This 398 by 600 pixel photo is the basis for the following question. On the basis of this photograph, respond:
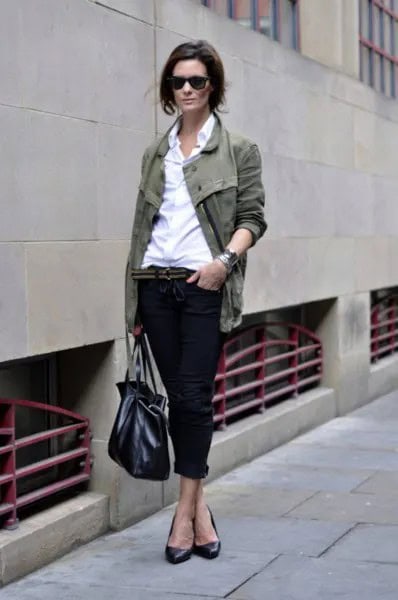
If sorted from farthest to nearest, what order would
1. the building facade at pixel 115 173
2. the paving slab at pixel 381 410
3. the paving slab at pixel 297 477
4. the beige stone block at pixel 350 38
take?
the beige stone block at pixel 350 38 < the paving slab at pixel 381 410 < the paving slab at pixel 297 477 < the building facade at pixel 115 173

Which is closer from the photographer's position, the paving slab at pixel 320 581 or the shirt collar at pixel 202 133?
the paving slab at pixel 320 581

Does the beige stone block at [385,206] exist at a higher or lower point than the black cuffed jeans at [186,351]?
higher

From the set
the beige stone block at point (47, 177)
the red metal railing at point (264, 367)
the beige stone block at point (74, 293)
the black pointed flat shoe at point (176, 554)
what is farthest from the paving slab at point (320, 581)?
the red metal railing at point (264, 367)

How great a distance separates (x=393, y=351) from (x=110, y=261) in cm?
621

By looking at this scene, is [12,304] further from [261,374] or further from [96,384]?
[261,374]

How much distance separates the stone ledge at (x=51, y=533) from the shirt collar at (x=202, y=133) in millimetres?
1708

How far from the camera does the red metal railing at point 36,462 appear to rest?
526cm

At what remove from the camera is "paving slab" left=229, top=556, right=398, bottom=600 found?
483 centimetres

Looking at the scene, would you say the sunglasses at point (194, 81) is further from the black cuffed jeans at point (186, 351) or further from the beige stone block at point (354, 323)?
the beige stone block at point (354, 323)

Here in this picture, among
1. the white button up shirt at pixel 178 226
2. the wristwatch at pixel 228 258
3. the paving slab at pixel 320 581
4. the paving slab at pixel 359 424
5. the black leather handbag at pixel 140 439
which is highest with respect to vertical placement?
the white button up shirt at pixel 178 226

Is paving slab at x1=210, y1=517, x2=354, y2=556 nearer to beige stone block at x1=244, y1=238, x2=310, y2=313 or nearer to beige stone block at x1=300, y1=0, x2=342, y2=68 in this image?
beige stone block at x1=244, y1=238, x2=310, y2=313

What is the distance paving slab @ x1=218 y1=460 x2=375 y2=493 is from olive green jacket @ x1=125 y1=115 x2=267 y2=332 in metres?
1.98

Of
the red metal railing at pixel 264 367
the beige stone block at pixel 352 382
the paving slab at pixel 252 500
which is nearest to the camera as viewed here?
the paving slab at pixel 252 500

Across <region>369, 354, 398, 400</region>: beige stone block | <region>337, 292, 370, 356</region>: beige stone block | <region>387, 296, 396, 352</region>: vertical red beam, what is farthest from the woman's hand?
<region>387, 296, 396, 352</region>: vertical red beam
